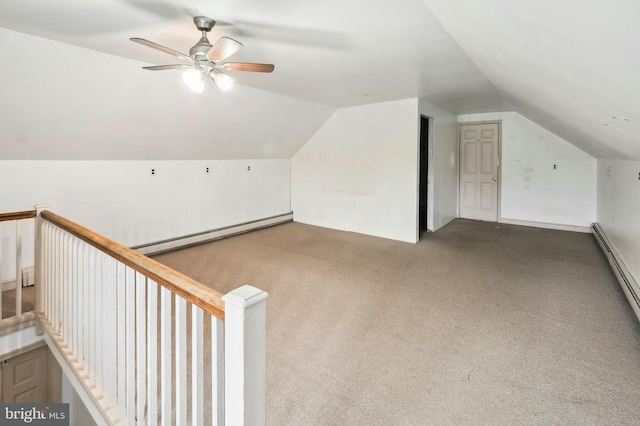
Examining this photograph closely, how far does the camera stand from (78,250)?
2.12m

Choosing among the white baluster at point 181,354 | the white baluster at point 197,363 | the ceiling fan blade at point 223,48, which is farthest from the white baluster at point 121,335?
the ceiling fan blade at point 223,48

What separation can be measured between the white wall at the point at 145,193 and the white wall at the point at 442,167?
9.52ft

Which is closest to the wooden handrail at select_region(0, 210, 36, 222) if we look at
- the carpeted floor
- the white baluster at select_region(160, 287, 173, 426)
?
the carpeted floor

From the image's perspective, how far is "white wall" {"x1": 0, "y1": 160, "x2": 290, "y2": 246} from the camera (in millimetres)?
3576

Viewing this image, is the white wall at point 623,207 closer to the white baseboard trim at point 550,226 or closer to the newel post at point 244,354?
the white baseboard trim at point 550,226

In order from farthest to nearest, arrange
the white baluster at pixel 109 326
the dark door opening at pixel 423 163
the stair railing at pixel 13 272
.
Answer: the dark door opening at pixel 423 163 → the stair railing at pixel 13 272 → the white baluster at pixel 109 326

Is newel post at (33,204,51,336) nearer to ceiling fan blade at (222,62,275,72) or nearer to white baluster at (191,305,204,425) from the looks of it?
ceiling fan blade at (222,62,275,72)

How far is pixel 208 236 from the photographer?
5.35 m

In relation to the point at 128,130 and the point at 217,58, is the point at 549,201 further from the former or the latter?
the point at 128,130

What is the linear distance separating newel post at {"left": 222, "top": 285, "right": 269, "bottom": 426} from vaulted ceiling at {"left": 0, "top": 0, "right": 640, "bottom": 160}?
1.36m

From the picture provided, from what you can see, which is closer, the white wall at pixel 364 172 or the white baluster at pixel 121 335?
the white baluster at pixel 121 335

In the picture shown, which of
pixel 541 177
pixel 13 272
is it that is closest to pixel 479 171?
pixel 541 177

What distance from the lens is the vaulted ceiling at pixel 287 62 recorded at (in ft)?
5.00

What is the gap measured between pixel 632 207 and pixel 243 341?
3972 mm
